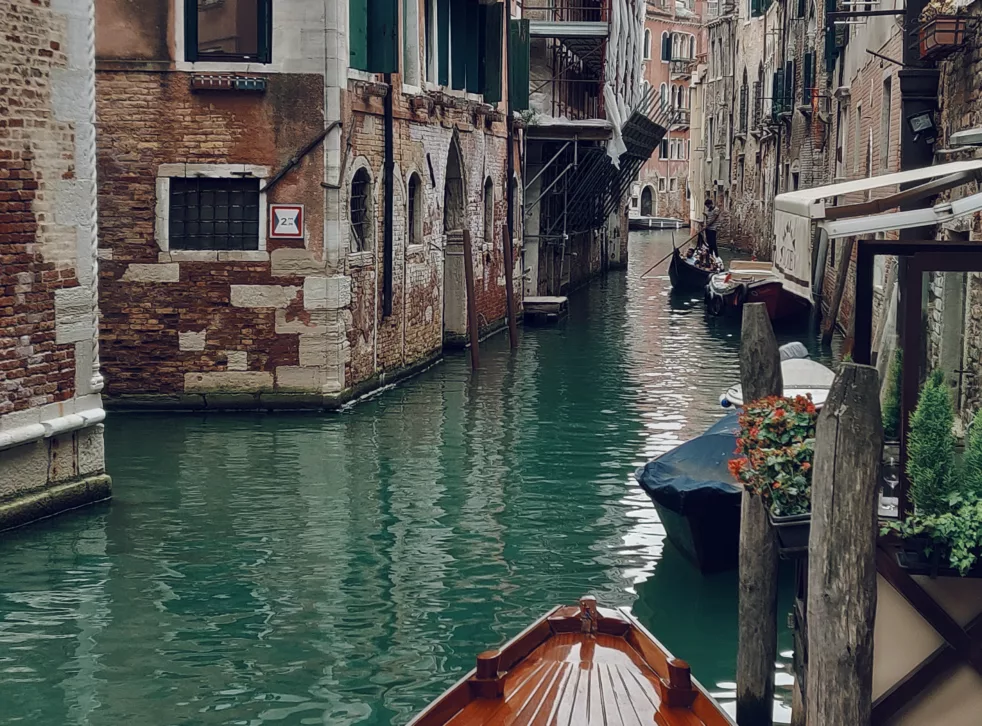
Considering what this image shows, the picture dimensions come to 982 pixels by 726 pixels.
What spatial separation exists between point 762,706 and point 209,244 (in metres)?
8.90

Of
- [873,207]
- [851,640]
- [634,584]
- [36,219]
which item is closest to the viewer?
[851,640]

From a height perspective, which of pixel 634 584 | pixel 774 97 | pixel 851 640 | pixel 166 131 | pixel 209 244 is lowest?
pixel 634 584

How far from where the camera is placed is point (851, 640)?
185 inches

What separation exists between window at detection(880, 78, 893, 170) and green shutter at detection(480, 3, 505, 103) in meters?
5.58

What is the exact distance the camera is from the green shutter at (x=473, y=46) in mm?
19156

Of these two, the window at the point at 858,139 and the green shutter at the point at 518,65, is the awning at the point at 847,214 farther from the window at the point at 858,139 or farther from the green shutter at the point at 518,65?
the green shutter at the point at 518,65

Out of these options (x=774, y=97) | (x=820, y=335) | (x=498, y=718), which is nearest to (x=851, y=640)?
(x=498, y=718)

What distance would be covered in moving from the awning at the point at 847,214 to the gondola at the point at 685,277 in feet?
70.4

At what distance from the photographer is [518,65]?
2242 centimetres

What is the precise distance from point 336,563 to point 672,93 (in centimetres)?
6027

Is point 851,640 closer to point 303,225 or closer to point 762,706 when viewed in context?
point 762,706

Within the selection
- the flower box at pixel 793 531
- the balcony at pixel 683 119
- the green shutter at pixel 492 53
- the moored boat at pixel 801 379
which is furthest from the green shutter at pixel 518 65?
the balcony at pixel 683 119

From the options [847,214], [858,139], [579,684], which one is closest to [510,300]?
[858,139]

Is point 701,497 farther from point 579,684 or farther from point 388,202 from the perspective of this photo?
point 388,202
